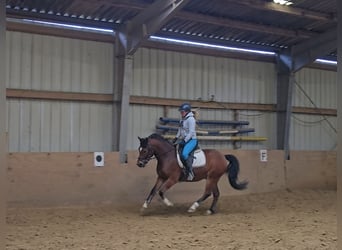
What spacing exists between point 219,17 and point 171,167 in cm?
358

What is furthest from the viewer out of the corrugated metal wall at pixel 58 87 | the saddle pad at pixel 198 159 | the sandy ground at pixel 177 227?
the corrugated metal wall at pixel 58 87

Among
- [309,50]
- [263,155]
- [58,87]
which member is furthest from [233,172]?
[309,50]

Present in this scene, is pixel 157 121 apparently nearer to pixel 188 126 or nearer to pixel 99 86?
pixel 99 86

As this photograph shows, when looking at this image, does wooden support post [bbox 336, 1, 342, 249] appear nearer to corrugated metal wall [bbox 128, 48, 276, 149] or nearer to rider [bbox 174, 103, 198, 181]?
rider [bbox 174, 103, 198, 181]

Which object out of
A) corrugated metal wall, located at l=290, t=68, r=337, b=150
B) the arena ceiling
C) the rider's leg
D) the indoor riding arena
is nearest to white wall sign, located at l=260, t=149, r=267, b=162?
the indoor riding arena

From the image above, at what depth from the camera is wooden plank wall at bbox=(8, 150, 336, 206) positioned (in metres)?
8.56

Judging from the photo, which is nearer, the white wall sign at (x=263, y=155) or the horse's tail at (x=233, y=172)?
the horse's tail at (x=233, y=172)

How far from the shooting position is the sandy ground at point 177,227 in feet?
18.9

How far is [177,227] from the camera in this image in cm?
702

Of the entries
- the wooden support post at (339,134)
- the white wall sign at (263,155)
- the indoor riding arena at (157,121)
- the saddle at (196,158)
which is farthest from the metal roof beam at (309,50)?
the wooden support post at (339,134)

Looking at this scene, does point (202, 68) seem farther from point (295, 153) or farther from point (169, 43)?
point (295, 153)

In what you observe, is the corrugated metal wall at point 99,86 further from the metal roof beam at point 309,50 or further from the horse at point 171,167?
the horse at point 171,167

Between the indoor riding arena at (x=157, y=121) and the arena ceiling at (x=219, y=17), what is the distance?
0.10 ft

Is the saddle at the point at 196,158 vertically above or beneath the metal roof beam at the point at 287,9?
beneath
